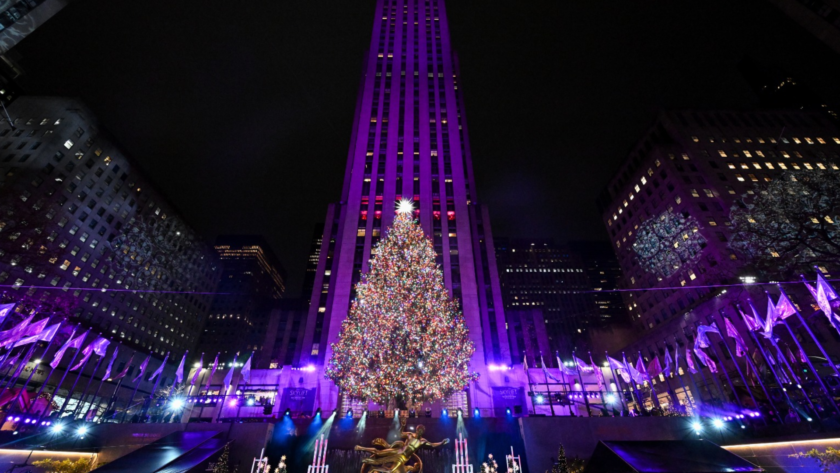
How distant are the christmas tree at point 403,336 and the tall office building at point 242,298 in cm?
7766

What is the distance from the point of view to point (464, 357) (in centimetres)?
2388

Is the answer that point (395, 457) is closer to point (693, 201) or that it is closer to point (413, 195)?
point (413, 195)

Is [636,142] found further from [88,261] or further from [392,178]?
[88,261]

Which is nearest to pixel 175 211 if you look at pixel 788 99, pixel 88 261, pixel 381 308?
pixel 88 261

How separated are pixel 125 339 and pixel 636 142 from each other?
103747 millimetres

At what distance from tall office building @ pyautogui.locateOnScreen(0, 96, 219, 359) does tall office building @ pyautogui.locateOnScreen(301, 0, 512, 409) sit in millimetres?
17273

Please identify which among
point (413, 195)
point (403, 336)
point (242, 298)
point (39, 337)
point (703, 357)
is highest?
point (242, 298)

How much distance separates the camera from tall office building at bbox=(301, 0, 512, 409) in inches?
1629

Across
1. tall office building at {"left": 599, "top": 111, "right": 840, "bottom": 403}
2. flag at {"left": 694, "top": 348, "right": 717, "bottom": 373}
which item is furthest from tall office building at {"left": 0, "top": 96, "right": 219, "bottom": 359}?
tall office building at {"left": 599, "top": 111, "right": 840, "bottom": 403}

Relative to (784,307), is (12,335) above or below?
below

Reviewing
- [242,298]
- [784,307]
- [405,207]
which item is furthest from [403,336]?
[242,298]

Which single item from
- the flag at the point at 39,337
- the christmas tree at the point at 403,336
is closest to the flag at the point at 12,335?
the flag at the point at 39,337

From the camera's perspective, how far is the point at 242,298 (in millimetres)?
126875

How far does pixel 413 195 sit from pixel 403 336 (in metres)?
29.7
